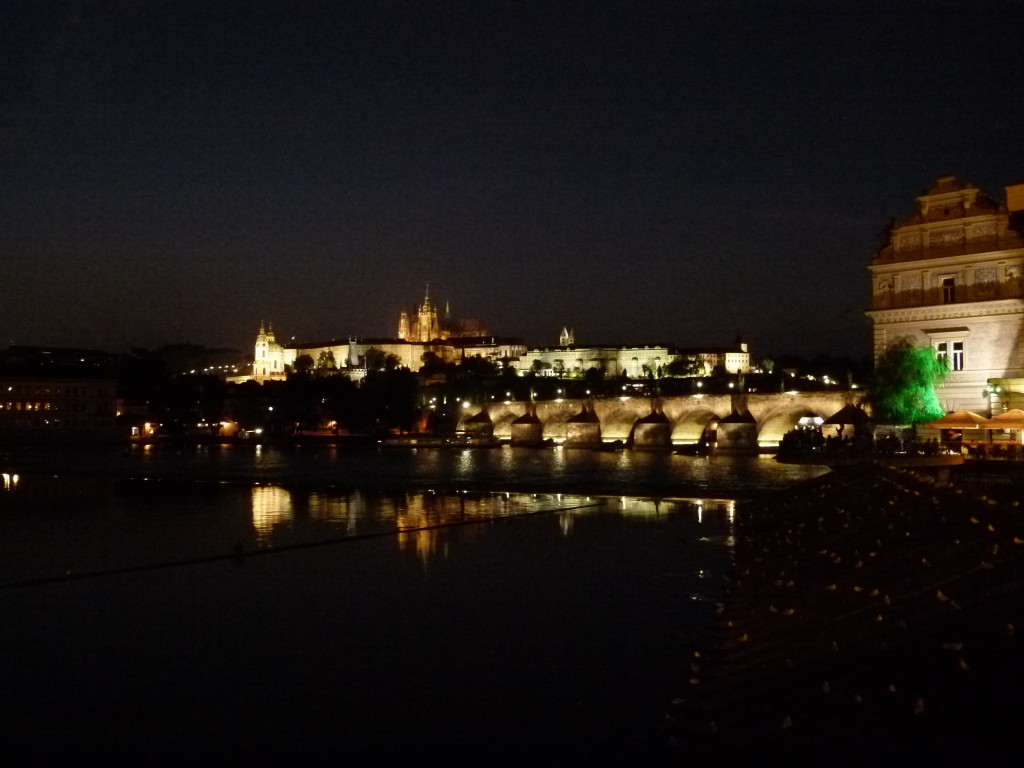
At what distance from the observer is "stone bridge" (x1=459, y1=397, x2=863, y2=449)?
2751 inches

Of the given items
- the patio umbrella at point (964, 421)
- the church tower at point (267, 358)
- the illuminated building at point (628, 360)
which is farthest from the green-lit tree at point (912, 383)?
the church tower at point (267, 358)

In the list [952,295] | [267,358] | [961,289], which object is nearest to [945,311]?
[952,295]

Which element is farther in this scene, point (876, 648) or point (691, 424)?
point (691, 424)

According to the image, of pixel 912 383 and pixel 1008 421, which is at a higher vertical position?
pixel 912 383

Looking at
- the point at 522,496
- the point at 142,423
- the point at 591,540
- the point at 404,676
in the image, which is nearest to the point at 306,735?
the point at 404,676

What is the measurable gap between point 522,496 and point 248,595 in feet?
56.0

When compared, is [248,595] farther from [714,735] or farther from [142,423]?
[142,423]

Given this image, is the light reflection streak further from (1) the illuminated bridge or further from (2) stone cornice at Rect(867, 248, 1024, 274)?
(1) the illuminated bridge

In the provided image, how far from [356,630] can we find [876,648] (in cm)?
591

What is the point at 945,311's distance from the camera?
1161 inches

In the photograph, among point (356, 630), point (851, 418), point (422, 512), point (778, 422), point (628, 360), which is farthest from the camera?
point (628, 360)

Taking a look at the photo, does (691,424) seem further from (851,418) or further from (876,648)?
(876,648)

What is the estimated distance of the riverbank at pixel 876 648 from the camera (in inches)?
248

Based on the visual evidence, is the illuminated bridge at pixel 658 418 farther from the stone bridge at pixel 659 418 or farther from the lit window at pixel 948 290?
the lit window at pixel 948 290
